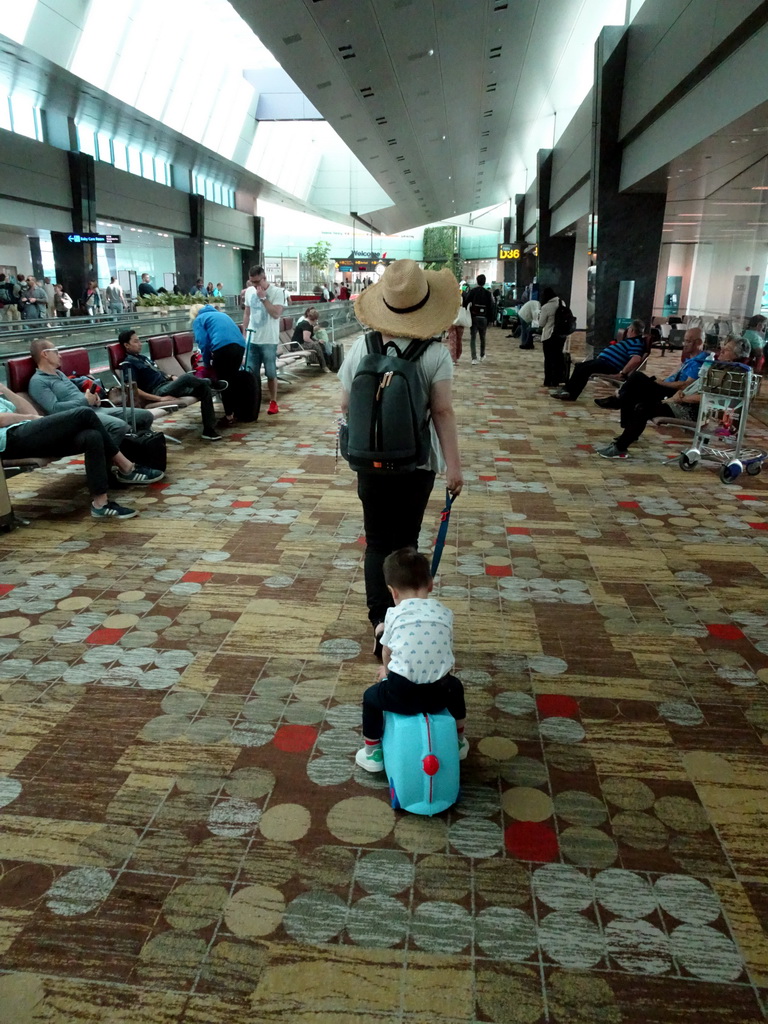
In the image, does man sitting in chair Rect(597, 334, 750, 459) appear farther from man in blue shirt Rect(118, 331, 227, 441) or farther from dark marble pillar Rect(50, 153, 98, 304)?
dark marble pillar Rect(50, 153, 98, 304)

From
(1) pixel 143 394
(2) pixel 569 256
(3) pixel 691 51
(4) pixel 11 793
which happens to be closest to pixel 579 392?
(3) pixel 691 51

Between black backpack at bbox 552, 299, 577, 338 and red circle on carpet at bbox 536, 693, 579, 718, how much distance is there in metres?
10.6

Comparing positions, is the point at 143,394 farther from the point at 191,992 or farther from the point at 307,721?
the point at 191,992

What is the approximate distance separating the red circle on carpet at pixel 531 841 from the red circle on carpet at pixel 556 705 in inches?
28.2

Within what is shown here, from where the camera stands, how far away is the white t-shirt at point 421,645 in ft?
8.23

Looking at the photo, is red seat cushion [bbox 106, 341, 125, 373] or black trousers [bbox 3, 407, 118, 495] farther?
red seat cushion [bbox 106, 341, 125, 373]

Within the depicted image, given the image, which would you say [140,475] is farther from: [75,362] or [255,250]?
[255,250]

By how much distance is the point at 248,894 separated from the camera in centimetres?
221

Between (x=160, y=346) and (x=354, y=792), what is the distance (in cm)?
825

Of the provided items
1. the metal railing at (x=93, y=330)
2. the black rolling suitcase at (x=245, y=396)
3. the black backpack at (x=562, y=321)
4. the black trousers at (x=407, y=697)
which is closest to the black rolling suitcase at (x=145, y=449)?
the metal railing at (x=93, y=330)

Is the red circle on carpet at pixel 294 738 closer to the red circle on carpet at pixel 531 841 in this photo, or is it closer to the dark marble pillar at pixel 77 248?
the red circle on carpet at pixel 531 841

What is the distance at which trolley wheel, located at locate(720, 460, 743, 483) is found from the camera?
275 inches

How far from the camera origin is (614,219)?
53.8ft

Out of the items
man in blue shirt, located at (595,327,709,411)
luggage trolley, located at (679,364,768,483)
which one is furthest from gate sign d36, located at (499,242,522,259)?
luggage trolley, located at (679,364,768,483)
